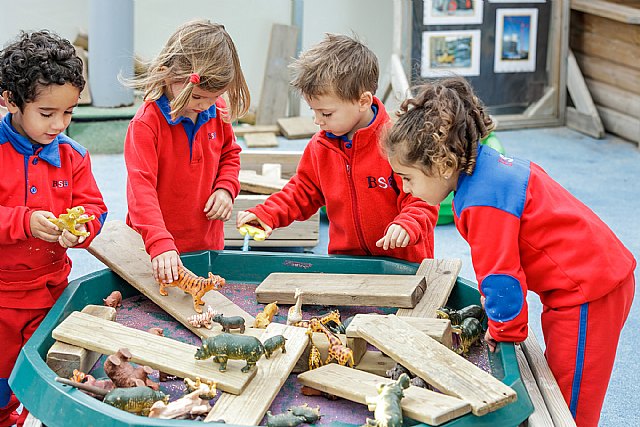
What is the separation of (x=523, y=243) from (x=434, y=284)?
36 centimetres

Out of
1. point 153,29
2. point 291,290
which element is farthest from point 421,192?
point 153,29

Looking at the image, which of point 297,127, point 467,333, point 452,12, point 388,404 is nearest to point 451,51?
point 452,12

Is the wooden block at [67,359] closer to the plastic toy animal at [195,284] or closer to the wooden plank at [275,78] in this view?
the plastic toy animal at [195,284]

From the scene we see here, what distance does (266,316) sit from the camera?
1873 mm

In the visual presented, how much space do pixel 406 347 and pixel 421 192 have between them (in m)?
0.34

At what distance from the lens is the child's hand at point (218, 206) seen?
243 cm

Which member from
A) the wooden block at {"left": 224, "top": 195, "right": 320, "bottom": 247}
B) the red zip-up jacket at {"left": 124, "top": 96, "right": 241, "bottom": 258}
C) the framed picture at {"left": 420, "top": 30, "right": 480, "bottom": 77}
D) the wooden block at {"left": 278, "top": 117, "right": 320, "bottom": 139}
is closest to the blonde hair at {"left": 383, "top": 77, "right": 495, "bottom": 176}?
the red zip-up jacket at {"left": 124, "top": 96, "right": 241, "bottom": 258}

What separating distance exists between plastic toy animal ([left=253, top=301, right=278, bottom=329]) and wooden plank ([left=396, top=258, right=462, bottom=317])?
282 mm

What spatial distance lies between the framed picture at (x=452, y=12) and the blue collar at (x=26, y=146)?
4510mm

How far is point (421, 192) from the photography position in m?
1.77

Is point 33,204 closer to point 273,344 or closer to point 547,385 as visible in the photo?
point 273,344

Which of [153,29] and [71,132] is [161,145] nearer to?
[71,132]

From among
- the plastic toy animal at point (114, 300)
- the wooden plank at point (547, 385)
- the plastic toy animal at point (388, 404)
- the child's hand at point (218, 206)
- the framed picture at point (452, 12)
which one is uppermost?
the framed picture at point (452, 12)

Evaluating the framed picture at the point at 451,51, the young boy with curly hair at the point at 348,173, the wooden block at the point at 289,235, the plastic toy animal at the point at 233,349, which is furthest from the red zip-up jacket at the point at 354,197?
the framed picture at the point at 451,51
